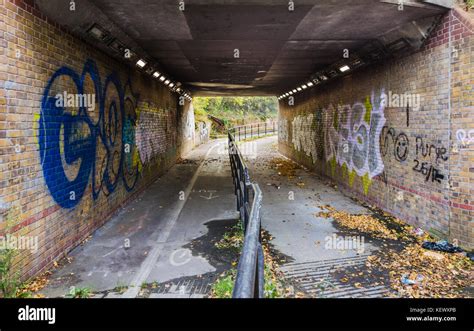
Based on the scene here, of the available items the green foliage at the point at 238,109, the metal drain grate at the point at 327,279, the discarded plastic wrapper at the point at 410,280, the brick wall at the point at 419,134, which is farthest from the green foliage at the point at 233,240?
the green foliage at the point at 238,109

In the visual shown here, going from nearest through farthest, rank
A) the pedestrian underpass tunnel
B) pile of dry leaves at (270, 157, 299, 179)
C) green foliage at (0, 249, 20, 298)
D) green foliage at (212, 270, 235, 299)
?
green foliage at (0, 249, 20, 298) < green foliage at (212, 270, 235, 299) < the pedestrian underpass tunnel < pile of dry leaves at (270, 157, 299, 179)

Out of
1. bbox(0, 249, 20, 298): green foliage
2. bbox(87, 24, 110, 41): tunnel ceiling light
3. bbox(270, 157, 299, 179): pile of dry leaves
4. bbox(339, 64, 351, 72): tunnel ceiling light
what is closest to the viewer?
bbox(0, 249, 20, 298): green foliage

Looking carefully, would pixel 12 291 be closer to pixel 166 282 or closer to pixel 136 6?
pixel 166 282

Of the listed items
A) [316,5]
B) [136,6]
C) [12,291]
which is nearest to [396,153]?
[316,5]

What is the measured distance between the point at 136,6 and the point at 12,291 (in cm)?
439

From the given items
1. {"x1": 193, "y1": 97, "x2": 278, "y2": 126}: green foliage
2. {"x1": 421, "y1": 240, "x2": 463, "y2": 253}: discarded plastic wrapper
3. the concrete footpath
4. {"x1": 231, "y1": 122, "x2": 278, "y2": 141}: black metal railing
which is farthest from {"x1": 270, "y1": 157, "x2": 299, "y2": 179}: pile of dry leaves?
{"x1": 193, "y1": 97, "x2": 278, "y2": 126}: green foliage

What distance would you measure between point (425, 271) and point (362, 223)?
90.0 inches

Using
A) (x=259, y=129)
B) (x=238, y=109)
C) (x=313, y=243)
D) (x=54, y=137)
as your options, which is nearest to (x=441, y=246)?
(x=313, y=243)

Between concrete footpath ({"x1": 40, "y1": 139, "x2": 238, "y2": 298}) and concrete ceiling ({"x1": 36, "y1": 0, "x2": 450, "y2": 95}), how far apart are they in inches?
147

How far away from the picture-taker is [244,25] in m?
6.42

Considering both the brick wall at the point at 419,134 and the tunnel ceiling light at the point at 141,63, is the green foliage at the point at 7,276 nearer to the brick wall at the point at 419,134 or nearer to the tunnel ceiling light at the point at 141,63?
the tunnel ceiling light at the point at 141,63

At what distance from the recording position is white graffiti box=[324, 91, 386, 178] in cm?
829

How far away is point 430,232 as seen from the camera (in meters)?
6.23

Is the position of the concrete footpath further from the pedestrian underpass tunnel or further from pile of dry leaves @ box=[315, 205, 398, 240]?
pile of dry leaves @ box=[315, 205, 398, 240]
